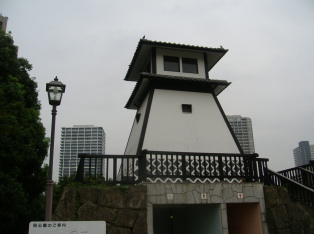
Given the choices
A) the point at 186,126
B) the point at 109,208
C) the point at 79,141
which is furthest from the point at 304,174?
the point at 79,141

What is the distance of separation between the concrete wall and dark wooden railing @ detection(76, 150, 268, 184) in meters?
0.41

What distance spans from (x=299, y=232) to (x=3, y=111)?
9524mm

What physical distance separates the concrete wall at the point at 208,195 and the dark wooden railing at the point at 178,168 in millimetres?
411

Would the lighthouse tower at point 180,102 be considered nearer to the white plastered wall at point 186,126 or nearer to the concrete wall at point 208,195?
the white plastered wall at point 186,126

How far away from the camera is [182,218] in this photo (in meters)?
11.3

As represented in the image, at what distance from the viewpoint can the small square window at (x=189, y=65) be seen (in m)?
12.9

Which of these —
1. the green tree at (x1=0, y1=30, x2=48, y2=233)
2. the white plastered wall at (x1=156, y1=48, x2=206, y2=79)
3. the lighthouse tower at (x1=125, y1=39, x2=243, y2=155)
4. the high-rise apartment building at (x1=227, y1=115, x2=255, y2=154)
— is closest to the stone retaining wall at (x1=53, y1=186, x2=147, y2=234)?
the lighthouse tower at (x1=125, y1=39, x2=243, y2=155)

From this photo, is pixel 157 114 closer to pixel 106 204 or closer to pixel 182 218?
pixel 182 218

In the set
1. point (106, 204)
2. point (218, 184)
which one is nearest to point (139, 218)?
point (106, 204)

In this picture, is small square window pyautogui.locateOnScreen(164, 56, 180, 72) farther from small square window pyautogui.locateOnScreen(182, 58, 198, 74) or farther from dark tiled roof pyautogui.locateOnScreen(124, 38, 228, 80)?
dark tiled roof pyautogui.locateOnScreen(124, 38, 228, 80)

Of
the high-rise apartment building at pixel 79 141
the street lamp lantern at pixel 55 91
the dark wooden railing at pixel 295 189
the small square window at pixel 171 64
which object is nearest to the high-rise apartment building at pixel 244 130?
the high-rise apartment building at pixel 79 141

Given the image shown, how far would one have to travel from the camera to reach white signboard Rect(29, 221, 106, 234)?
4.39m

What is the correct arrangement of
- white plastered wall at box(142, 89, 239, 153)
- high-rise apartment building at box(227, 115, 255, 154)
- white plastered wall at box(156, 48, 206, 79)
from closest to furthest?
white plastered wall at box(142, 89, 239, 153)
white plastered wall at box(156, 48, 206, 79)
high-rise apartment building at box(227, 115, 255, 154)

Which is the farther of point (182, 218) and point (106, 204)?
point (182, 218)
